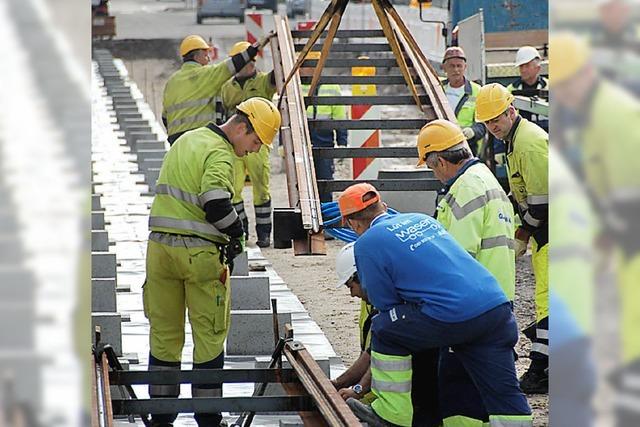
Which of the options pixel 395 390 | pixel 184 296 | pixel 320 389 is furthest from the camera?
pixel 184 296

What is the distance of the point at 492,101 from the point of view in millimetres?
7422

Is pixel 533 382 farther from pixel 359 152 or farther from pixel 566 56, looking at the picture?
pixel 566 56

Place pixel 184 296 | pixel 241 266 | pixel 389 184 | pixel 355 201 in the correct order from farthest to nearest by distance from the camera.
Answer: pixel 241 266, pixel 389 184, pixel 184 296, pixel 355 201

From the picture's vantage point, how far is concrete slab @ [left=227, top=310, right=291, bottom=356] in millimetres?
7891

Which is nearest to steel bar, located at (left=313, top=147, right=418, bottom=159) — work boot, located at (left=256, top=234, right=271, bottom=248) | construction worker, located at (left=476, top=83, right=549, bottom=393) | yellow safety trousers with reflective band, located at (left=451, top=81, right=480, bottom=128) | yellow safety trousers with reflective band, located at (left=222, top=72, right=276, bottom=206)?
construction worker, located at (left=476, top=83, right=549, bottom=393)

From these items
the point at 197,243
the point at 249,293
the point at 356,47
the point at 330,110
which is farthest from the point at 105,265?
the point at 330,110

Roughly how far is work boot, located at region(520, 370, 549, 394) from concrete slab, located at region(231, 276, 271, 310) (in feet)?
6.98

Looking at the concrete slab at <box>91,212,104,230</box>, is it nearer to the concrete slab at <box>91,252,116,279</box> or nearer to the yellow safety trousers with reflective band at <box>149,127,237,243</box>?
the concrete slab at <box>91,252,116,279</box>

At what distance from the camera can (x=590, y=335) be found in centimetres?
162

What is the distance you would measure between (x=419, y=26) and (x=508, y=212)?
1978 centimetres

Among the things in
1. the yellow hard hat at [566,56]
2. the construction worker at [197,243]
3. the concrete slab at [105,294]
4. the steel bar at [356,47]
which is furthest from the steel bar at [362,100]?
the yellow hard hat at [566,56]

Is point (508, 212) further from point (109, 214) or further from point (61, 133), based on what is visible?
point (109, 214)

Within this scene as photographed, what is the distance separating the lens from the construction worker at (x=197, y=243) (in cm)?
650

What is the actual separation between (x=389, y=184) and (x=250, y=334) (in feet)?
4.66
